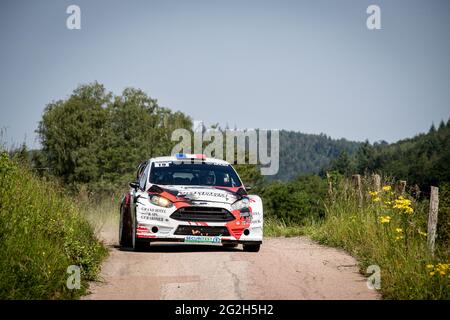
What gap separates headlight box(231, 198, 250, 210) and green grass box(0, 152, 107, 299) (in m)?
2.33

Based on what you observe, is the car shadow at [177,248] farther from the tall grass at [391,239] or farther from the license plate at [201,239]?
the tall grass at [391,239]

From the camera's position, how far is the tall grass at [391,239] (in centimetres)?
818

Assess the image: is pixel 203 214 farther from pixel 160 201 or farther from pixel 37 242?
pixel 37 242

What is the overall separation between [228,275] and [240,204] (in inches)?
115

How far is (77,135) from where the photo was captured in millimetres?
74812

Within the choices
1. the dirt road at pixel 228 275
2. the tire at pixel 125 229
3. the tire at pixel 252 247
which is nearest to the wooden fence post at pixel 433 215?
the dirt road at pixel 228 275

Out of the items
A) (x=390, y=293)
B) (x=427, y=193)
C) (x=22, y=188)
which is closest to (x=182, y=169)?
(x=22, y=188)

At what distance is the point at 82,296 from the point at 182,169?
532 centimetres

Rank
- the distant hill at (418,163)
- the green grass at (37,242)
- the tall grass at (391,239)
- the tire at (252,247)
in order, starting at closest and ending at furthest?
the green grass at (37,242) → the tall grass at (391,239) → the tire at (252,247) → the distant hill at (418,163)

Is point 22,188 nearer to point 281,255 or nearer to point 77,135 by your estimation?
point 281,255

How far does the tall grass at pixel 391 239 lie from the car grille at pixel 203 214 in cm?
229

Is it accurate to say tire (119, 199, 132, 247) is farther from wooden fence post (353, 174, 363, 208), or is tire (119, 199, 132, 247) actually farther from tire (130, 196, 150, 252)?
wooden fence post (353, 174, 363, 208)

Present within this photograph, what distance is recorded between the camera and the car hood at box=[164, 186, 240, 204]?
12094 mm

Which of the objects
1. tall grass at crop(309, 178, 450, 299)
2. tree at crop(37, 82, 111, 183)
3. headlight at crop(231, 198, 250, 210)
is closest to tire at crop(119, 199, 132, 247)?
headlight at crop(231, 198, 250, 210)
